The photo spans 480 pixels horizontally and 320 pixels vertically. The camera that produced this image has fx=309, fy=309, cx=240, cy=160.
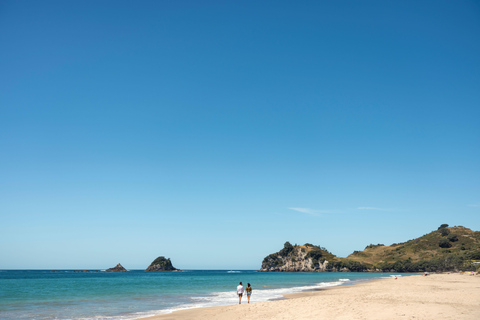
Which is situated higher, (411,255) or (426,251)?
(426,251)

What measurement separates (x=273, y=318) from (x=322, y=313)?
3.30 meters

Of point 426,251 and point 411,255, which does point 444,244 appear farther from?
point 411,255

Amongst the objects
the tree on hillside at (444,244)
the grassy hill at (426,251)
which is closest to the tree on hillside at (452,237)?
the grassy hill at (426,251)

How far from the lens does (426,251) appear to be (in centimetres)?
16150

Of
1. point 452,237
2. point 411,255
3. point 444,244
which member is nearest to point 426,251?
point 411,255

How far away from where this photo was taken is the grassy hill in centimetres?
13531

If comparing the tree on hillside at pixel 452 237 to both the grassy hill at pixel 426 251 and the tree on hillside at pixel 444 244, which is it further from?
the tree on hillside at pixel 444 244

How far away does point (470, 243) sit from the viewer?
148750 millimetres

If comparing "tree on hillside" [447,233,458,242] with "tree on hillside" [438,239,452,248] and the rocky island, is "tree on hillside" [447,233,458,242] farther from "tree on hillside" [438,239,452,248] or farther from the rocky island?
"tree on hillside" [438,239,452,248]

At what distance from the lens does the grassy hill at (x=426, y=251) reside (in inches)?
5327

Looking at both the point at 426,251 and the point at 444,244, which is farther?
the point at 426,251

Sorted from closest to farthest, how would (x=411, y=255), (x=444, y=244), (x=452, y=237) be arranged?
(x=444, y=244)
(x=452, y=237)
(x=411, y=255)

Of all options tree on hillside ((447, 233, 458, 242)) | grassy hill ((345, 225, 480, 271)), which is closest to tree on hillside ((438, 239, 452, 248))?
grassy hill ((345, 225, 480, 271))

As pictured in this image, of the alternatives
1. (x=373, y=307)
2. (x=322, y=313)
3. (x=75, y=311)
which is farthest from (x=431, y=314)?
(x=75, y=311)
